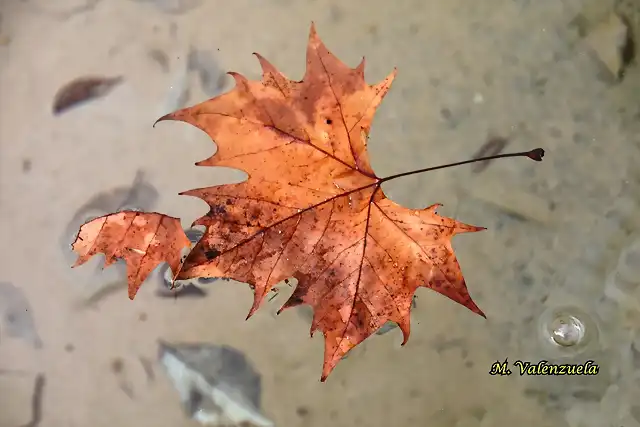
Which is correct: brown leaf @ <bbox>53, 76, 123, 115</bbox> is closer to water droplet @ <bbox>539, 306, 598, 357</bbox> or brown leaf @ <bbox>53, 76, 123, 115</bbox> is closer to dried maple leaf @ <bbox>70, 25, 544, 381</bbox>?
dried maple leaf @ <bbox>70, 25, 544, 381</bbox>

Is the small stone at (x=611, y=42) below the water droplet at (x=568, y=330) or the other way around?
the other way around

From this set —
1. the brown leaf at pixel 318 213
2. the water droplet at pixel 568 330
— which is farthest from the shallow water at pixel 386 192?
the brown leaf at pixel 318 213

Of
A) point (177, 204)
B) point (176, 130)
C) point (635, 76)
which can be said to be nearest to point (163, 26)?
point (176, 130)

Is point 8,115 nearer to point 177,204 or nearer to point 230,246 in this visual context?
point 177,204

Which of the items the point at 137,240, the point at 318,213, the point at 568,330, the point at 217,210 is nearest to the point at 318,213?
the point at 318,213
